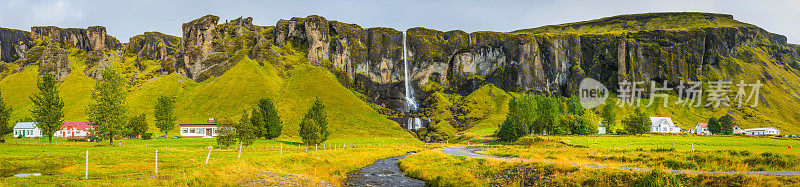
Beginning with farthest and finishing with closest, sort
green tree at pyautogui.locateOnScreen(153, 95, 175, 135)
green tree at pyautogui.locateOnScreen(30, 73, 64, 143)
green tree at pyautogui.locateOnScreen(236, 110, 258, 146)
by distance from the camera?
1. green tree at pyautogui.locateOnScreen(153, 95, 175, 135)
2. green tree at pyautogui.locateOnScreen(236, 110, 258, 146)
3. green tree at pyautogui.locateOnScreen(30, 73, 64, 143)

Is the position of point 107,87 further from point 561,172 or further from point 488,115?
point 488,115

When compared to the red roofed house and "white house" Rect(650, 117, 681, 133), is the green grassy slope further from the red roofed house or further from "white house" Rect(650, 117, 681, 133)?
"white house" Rect(650, 117, 681, 133)

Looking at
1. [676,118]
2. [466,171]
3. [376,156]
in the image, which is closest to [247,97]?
[376,156]

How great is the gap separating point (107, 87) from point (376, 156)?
43.0 m

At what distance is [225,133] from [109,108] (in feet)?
57.6

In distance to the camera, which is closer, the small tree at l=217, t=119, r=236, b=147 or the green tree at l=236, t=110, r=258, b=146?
the small tree at l=217, t=119, r=236, b=147

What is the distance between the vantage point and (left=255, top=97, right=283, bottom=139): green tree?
85750mm

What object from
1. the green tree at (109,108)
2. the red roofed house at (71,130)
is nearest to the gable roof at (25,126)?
the red roofed house at (71,130)

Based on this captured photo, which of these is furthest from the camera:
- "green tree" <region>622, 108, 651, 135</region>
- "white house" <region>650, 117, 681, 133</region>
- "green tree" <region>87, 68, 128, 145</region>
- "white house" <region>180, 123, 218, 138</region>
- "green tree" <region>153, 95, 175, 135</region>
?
"white house" <region>650, 117, 681, 133</region>

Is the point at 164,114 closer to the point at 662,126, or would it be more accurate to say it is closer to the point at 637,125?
the point at 637,125

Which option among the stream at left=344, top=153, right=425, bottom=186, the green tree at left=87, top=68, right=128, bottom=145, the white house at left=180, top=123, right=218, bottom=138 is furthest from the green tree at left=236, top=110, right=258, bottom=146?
the white house at left=180, top=123, right=218, bottom=138

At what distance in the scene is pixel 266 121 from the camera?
8956 centimetres

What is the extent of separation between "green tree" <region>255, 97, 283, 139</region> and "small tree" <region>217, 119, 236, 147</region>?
26.2 m

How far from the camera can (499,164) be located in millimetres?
28641
